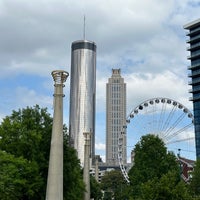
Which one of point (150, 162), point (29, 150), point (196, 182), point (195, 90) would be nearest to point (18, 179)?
point (29, 150)

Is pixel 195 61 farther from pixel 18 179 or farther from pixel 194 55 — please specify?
pixel 18 179

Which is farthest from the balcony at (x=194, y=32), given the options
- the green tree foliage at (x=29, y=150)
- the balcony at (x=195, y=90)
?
the green tree foliage at (x=29, y=150)

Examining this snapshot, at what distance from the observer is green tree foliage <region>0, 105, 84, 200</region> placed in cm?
3684

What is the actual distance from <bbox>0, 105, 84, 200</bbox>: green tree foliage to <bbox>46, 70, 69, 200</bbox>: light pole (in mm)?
15293

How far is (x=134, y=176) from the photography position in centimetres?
5584

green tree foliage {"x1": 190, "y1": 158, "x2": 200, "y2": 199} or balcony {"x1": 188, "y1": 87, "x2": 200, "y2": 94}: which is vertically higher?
balcony {"x1": 188, "y1": 87, "x2": 200, "y2": 94}

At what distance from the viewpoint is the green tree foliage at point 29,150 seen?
3684cm

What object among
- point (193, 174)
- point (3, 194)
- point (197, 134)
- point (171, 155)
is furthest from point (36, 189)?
point (197, 134)

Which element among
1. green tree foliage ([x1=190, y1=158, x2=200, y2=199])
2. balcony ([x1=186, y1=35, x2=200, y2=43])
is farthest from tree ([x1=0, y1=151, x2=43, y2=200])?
balcony ([x1=186, y1=35, x2=200, y2=43])

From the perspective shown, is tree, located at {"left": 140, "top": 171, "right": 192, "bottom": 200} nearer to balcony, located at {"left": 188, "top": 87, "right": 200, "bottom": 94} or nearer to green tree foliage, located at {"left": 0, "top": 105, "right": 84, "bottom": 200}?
green tree foliage, located at {"left": 0, "top": 105, "right": 84, "bottom": 200}

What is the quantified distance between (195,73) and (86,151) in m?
83.4

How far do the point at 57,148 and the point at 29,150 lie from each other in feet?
66.5

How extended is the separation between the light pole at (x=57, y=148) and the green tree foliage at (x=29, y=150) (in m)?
15.3

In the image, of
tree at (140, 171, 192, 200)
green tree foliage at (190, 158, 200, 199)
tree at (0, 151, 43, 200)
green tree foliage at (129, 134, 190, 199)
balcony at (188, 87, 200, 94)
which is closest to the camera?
tree at (0, 151, 43, 200)
